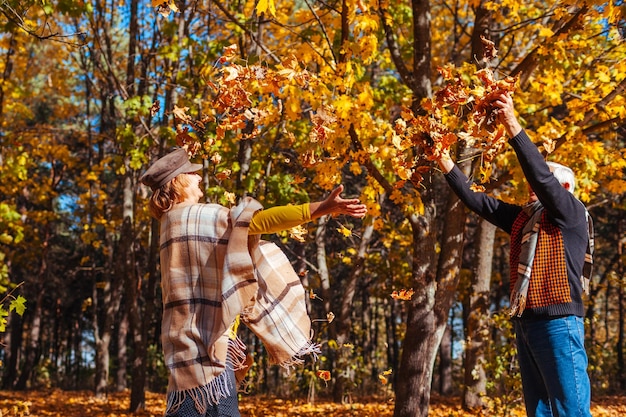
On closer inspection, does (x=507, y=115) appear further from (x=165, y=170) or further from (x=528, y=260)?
(x=165, y=170)

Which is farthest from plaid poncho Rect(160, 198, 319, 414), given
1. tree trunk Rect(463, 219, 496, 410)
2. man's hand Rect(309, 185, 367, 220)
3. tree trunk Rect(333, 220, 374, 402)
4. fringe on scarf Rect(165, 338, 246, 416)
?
tree trunk Rect(333, 220, 374, 402)

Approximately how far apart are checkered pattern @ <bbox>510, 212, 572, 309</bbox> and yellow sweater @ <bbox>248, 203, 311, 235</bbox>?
4.24 feet

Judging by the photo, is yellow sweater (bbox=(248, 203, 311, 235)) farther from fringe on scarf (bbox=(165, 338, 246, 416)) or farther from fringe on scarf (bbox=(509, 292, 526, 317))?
fringe on scarf (bbox=(509, 292, 526, 317))

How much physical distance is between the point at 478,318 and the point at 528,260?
642cm

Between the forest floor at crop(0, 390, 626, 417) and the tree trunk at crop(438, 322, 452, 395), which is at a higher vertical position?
the tree trunk at crop(438, 322, 452, 395)

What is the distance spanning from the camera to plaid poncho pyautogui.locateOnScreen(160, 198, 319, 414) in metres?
3.02

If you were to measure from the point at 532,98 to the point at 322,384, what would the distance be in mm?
7655

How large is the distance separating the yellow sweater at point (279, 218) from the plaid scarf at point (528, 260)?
4.11 feet

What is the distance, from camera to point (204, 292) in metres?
3.08

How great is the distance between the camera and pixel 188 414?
3.00 meters

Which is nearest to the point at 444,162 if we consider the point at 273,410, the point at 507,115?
the point at 507,115

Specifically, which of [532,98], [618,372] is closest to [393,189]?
[532,98]

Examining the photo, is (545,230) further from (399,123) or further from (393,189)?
(393,189)

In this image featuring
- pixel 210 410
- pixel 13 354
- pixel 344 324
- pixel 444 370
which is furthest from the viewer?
pixel 13 354
